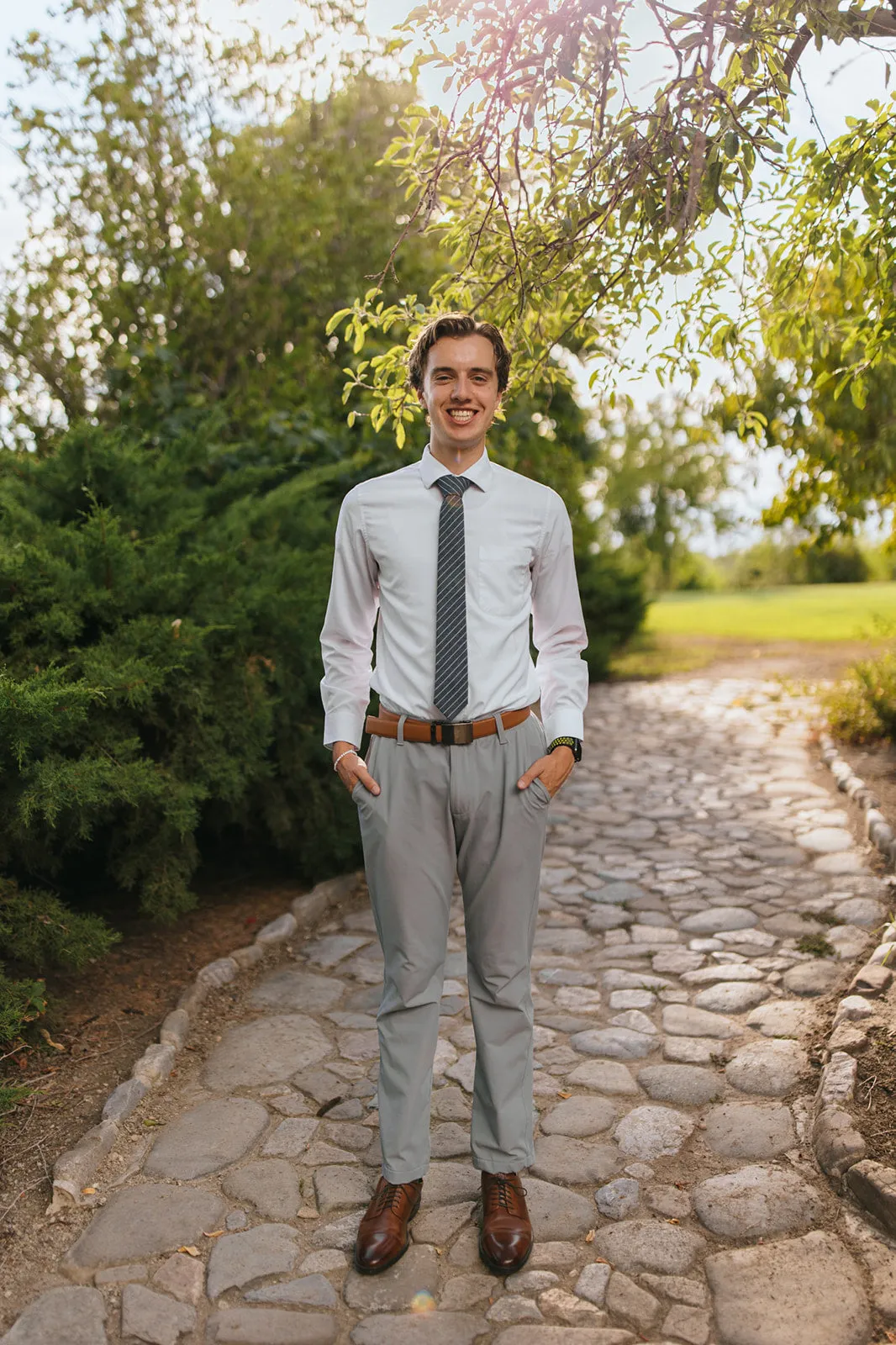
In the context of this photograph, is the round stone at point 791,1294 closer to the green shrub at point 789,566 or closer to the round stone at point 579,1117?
the round stone at point 579,1117

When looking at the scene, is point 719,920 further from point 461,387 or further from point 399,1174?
point 461,387

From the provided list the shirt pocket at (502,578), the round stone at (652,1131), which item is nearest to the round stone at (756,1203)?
the round stone at (652,1131)

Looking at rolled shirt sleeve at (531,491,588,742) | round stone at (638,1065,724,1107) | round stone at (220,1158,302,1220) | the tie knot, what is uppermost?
the tie knot

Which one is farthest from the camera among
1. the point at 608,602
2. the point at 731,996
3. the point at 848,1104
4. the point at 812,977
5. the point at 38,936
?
the point at 608,602

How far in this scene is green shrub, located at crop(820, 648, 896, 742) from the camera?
30.9 ft

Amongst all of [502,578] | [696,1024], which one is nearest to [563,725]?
[502,578]

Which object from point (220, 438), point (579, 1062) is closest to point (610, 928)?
point (579, 1062)

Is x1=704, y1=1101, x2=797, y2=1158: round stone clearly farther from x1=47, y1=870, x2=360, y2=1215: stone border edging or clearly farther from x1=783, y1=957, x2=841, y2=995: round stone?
x1=47, y1=870, x2=360, y2=1215: stone border edging

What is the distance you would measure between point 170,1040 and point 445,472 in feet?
8.42

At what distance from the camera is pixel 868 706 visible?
9664mm

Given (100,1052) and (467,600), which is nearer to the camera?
(467,600)

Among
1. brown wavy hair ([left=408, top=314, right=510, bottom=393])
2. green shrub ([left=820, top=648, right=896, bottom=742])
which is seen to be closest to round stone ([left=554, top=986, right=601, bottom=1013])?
brown wavy hair ([left=408, top=314, right=510, bottom=393])

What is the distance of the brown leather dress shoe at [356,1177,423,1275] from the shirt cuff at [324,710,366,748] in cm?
124

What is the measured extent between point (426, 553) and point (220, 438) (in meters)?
6.59
